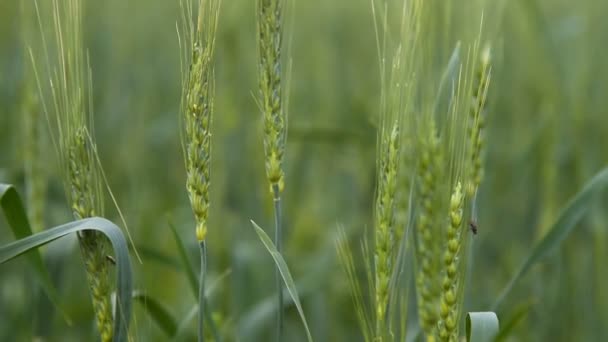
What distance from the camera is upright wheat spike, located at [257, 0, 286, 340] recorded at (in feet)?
4.20

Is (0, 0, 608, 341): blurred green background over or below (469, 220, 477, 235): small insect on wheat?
below

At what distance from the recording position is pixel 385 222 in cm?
121

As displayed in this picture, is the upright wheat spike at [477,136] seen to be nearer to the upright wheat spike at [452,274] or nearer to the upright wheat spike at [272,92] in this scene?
the upright wheat spike at [452,274]

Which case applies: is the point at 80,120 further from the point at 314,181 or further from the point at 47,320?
the point at 314,181

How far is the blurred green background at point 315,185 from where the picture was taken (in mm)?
2336

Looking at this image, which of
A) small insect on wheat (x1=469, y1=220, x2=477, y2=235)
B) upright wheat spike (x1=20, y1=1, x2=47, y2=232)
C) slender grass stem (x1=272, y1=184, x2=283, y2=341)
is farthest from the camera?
upright wheat spike (x1=20, y1=1, x2=47, y2=232)

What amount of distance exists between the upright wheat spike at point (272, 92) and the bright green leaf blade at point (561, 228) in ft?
1.53

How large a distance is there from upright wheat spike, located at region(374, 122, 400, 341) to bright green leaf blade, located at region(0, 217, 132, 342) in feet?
1.07

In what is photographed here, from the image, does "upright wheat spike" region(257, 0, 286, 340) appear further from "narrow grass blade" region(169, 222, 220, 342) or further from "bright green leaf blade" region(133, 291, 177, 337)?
"bright green leaf blade" region(133, 291, 177, 337)

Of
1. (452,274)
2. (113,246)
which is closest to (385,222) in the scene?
(452,274)

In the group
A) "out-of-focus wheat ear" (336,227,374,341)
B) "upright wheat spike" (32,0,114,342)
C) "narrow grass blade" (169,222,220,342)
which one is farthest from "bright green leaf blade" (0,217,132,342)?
"out-of-focus wheat ear" (336,227,374,341)

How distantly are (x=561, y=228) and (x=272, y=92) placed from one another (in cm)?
59

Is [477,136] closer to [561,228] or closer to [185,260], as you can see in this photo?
[561,228]

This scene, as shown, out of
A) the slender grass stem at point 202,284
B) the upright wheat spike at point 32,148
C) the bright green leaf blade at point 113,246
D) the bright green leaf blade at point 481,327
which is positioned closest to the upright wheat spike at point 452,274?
the bright green leaf blade at point 481,327
